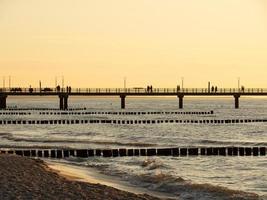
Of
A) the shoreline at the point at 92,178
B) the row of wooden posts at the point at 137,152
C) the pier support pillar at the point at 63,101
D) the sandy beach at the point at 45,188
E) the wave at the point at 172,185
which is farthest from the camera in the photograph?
the pier support pillar at the point at 63,101

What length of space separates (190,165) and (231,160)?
3.72m

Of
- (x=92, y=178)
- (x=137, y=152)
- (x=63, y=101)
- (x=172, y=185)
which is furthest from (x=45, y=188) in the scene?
(x=63, y=101)

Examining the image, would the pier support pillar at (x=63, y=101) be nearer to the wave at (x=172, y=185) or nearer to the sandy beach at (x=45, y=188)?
the wave at (x=172, y=185)

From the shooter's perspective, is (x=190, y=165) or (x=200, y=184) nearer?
(x=200, y=184)

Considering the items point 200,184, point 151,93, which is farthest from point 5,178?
point 151,93

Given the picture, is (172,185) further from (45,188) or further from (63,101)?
(63,101)

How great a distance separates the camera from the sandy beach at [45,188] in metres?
19.7

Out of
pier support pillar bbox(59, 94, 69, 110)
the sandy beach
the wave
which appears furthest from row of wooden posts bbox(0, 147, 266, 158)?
pier support pillar bbox(59, 94, 69, 110)

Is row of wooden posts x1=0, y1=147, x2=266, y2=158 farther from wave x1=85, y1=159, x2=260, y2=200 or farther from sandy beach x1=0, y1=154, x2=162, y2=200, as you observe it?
sandy beach x1=0, y1=154, x2=162, y2=200

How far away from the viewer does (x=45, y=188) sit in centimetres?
2128

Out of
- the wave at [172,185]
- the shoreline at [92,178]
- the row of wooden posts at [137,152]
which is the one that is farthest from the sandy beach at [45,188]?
the row of wooden posts at [137,152]

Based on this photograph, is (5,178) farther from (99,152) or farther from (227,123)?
(227,123)

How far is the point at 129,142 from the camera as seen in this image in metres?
55.7

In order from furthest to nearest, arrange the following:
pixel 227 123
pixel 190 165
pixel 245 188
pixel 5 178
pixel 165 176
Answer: pixel 227 123
pixel 190 165
pixel 165 176
pixel 245 188
pixel 5 178
